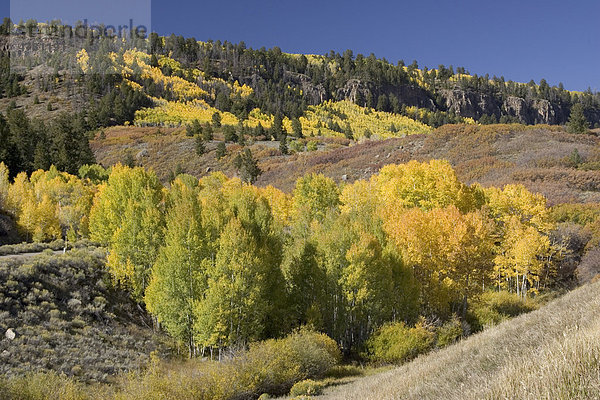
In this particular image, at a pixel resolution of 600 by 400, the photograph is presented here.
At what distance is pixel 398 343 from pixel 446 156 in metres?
46.0

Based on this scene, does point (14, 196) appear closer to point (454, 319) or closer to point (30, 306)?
point (30, 306)

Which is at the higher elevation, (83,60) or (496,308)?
(83,60)

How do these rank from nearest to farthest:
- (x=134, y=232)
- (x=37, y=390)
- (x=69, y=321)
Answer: (x=37, y=390) < (x=69, y=321) < (x=134, y=232)

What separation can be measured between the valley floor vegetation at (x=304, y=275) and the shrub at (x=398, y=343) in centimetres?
8

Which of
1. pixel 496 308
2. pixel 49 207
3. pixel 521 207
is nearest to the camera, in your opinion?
pixel 496 308

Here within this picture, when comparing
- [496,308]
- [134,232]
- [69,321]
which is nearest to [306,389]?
[69,321]

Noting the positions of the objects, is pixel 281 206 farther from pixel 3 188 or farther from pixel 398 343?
pixel 3 188

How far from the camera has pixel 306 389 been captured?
18.5 m

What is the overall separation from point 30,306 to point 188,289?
27.3 ft

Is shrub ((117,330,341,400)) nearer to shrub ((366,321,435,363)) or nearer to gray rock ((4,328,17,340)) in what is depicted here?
shrub ((366,321,435,363))

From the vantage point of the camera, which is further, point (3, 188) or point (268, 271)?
point (3, 188)

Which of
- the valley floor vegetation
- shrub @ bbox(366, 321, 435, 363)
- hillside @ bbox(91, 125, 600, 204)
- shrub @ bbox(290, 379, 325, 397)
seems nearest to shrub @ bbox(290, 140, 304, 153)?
hillside @ bbox(91, 125, 600, 204)

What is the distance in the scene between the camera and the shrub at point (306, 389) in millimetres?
18130

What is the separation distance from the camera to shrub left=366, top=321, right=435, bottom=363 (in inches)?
939
